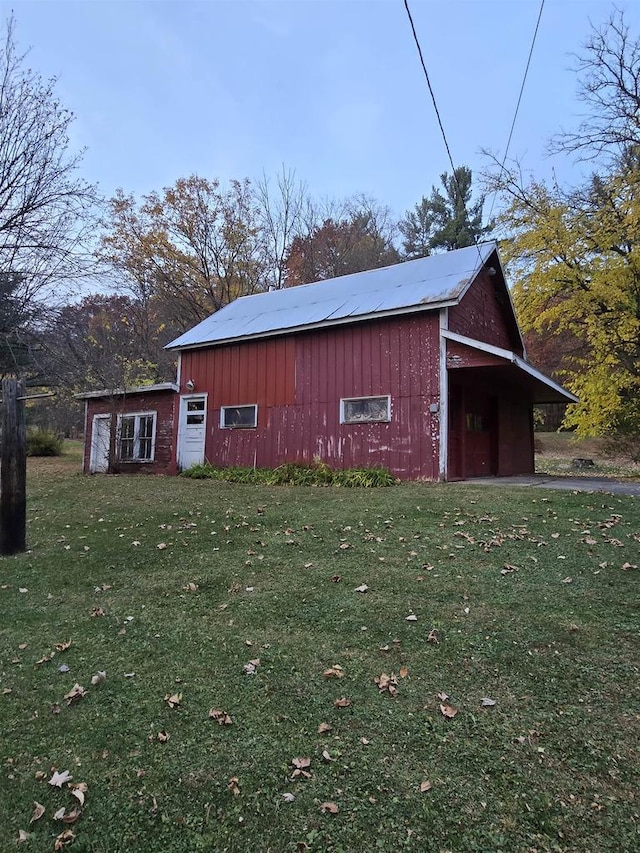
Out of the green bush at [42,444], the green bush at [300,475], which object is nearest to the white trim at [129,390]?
the green bush at [300,475]

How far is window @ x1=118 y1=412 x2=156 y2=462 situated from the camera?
1564cm

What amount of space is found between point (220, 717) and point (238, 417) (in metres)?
11.5

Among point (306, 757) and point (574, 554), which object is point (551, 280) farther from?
point (306, 757)

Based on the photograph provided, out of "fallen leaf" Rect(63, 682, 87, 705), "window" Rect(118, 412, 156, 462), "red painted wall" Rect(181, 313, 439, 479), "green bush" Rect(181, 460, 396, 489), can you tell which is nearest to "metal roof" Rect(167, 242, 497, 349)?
"red painted wall" Rect(181, 313, 439, 479)

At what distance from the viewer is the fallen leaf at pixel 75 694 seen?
2738 millimetres

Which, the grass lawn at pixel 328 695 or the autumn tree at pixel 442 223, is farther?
the autumn tree at pixel 442 223

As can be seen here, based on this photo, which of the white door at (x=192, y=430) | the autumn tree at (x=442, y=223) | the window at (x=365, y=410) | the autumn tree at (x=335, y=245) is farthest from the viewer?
the autumn tree at (x=442, y=223)

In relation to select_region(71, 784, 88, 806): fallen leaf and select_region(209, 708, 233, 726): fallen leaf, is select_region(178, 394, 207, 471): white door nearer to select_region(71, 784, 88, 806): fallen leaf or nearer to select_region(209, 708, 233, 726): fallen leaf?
select_region(209, 708, 233, 726): fallen leaf

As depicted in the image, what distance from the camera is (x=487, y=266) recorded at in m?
12.8

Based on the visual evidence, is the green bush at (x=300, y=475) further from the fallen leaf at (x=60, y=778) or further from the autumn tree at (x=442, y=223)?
the autumn tree at (x=442, y=223)

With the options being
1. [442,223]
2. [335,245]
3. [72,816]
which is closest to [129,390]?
[72,816]

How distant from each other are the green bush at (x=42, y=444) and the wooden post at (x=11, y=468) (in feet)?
69.3

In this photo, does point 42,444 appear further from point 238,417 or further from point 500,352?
point 500,352

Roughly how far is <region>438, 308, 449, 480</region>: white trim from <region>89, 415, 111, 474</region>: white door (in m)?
11.5
